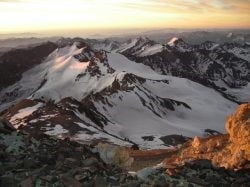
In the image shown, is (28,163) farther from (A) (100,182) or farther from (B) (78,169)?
(A) (100,182)

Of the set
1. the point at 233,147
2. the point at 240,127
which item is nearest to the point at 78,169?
the point at 233,147

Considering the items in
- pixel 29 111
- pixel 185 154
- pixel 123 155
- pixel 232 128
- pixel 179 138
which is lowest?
pixel 179 138

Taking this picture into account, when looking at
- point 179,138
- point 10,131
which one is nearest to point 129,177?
point 10,131

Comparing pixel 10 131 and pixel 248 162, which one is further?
pixel 248 162

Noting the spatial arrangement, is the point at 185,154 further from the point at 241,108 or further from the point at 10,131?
the point at 10,131

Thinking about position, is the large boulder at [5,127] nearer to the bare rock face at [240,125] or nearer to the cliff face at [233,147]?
the cliff face at [233,147]

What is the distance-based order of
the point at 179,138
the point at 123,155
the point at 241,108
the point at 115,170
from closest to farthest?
the point at 115,170
the point at 123,155
the point at 241,108
the point at 179,138

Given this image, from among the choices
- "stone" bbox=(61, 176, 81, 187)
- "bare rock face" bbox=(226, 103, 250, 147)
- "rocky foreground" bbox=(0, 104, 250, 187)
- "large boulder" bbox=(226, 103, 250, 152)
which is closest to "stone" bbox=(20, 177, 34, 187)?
"rocky foreground" bbox=(0, 104, 250, 187)

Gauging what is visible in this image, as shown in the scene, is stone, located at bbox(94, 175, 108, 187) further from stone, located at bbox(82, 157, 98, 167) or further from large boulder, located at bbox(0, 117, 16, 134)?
large boulder, located at bbox(0, 117, 16, 134)

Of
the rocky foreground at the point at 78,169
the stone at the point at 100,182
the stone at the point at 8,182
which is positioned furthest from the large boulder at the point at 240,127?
the stone at the point at 8,182

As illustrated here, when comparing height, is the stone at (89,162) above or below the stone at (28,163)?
below

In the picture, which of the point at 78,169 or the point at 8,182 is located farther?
the point at 78,169
